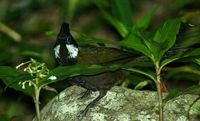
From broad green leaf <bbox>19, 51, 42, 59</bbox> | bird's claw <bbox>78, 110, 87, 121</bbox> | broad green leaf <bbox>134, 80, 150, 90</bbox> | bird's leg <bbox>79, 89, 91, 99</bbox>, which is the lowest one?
broad green leaf <bbox>134, 80, 150, 90</bbox>

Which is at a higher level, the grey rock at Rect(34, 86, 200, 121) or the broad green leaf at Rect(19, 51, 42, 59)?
the broad green leaf at Rect(19, 51, 42, 59)

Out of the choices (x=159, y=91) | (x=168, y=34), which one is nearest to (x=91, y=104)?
(x=159, y=91)

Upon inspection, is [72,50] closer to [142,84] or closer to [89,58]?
[89,58]

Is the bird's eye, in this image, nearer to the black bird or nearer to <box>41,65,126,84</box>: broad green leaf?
the black bird

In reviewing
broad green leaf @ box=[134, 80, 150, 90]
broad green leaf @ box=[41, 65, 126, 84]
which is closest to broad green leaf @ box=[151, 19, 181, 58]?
broad green leaf @ box=[41, 65, 126, 84]

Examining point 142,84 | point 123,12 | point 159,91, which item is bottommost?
point 142,84
